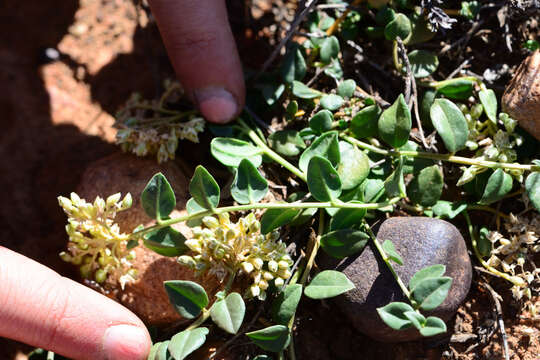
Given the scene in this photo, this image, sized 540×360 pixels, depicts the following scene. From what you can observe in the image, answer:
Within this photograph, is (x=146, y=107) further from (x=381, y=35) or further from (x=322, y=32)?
(x=381, y=35)

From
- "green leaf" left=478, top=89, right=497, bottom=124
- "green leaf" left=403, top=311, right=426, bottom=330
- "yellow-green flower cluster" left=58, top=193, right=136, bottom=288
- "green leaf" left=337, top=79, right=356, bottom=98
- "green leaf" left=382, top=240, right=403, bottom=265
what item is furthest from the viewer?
"green leaf" left=337, top=79, right=356, bottom=98

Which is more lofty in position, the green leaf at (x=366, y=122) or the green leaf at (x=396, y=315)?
the green leaf at (x=366, y=122)

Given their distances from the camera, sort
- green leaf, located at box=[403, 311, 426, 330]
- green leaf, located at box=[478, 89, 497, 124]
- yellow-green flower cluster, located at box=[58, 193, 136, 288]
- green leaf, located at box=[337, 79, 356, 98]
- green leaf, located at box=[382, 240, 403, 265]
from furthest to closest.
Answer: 1. green leaf, located at box=[337, 79, 356, 98]
2. green leaf, located at box=[478, 89, 497, 124]
3. yellow-green flower cluster, located at box=[58, 193, 136, 288]
4. green leaf, located at box=[382, 240, 403, 265]
5. green leaf, located at box=[403, 311, 426, 330]

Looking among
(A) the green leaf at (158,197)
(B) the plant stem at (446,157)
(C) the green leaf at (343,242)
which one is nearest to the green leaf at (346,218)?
(C) the green leaf at (343,242)

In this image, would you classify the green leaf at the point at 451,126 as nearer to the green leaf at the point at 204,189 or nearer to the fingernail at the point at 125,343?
the green leaf at the point at 204,189

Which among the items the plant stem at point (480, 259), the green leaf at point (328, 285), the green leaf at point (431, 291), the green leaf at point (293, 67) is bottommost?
the plant stem at point (480, 259)

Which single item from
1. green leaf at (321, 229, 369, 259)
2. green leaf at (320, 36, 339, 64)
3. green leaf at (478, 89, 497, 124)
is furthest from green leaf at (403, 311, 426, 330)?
green leaf at (320, 36, 339, 64)

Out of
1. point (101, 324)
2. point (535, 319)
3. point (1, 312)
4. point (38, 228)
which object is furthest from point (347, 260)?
point (38, 228)

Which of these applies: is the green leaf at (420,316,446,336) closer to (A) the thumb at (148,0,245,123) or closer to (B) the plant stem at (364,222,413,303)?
(B) the plant stem at (364,222,413,303)
